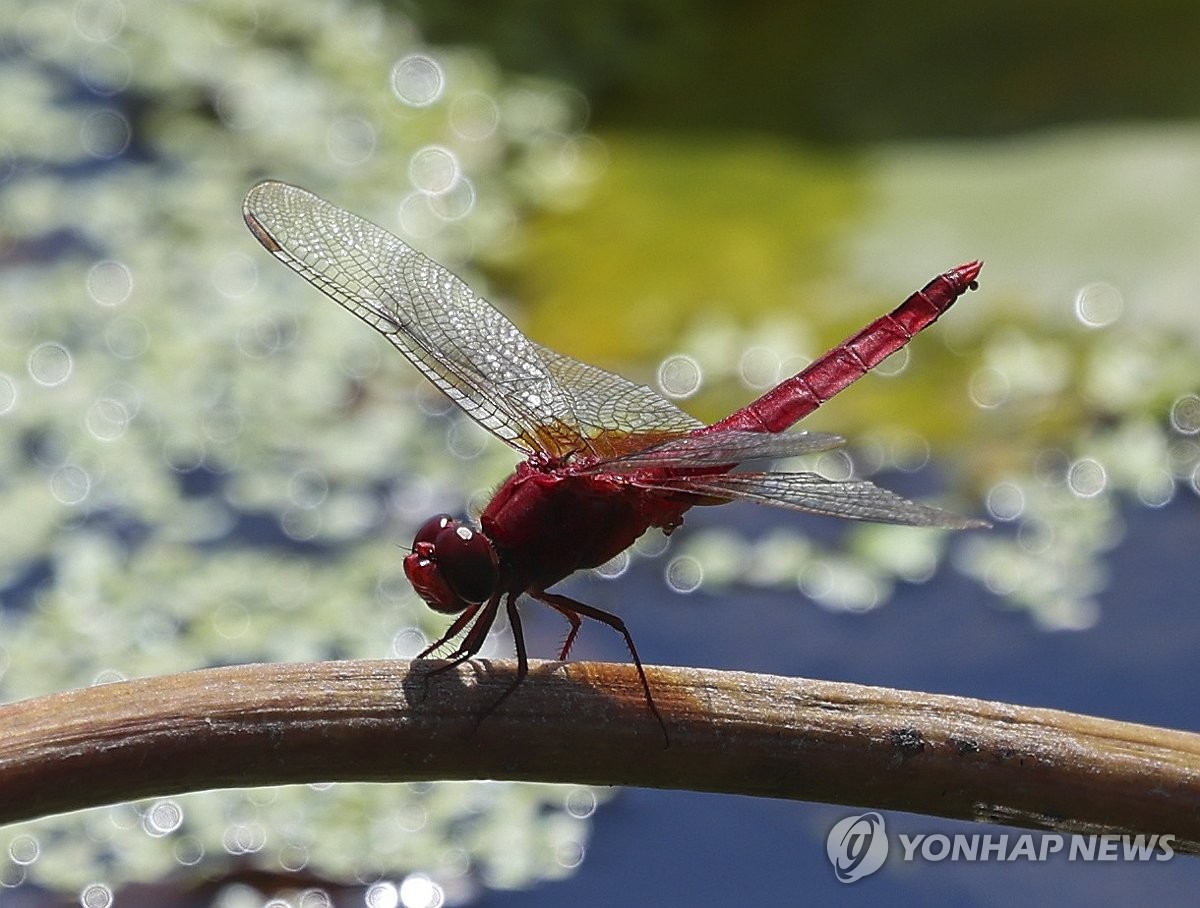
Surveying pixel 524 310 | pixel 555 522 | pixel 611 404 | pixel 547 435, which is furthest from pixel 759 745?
pixel 524 310

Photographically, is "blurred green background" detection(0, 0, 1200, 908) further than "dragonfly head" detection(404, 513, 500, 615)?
Yes

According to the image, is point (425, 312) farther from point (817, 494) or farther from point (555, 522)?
point (817, 494)

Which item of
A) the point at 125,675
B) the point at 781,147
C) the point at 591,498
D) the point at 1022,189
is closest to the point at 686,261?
the point at 781,147

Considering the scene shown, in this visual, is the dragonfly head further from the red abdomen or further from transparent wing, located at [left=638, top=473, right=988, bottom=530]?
transparent wing, located at [left=638, top=473, right=988, bottom=530]

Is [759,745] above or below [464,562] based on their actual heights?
below

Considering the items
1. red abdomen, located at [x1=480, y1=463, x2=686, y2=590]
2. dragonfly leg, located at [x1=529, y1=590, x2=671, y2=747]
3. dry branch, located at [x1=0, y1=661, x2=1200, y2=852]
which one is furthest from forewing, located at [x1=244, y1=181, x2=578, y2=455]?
dry branch, located at [x1=0, y1=661, x2=1200, y2=852]

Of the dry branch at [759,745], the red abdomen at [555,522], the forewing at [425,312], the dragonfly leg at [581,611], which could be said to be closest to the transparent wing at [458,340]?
the forewing at [425,312]

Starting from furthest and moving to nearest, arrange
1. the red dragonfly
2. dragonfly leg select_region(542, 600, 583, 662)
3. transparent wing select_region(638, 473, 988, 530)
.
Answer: dragonfly leg select_region(542, 600, 583, 662) < the red dragonfly < transparent wing select_region(638, 473, 988, 530)

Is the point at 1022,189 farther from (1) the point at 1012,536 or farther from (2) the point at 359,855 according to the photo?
(2) the point at 359,855
